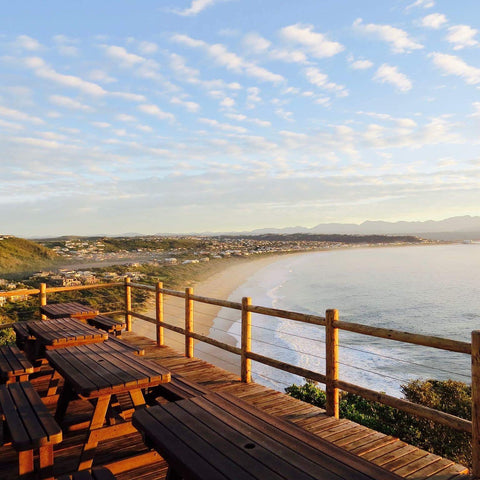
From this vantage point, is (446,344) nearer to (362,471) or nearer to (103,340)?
(362,471)

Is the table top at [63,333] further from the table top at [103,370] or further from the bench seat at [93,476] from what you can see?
the bench seat at [93,476]

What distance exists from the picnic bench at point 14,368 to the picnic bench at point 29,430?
3.21 feet

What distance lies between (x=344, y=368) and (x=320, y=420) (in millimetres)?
11814

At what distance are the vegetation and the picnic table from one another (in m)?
5.65

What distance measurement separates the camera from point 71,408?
5.35 metres

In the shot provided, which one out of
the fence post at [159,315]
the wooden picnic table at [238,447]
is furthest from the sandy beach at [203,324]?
the wooden picnic table at [238,447]

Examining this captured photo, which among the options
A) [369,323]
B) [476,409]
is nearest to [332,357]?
[476,409]

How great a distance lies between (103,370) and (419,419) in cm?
798

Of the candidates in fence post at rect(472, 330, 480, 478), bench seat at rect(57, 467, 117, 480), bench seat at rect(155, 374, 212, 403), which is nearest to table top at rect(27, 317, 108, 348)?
bench seat at rect(155, 374, 212, 403)

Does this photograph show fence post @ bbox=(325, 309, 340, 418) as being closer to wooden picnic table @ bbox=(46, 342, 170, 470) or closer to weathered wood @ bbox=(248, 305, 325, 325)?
weathered wood @ bbox=(248, 305, 325, 325)

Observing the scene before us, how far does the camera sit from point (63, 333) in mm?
5793

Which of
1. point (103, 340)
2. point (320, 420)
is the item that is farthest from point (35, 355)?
point (320, 420)

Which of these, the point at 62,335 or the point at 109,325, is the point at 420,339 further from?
the point at 109,325

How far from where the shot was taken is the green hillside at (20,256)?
144 feet
